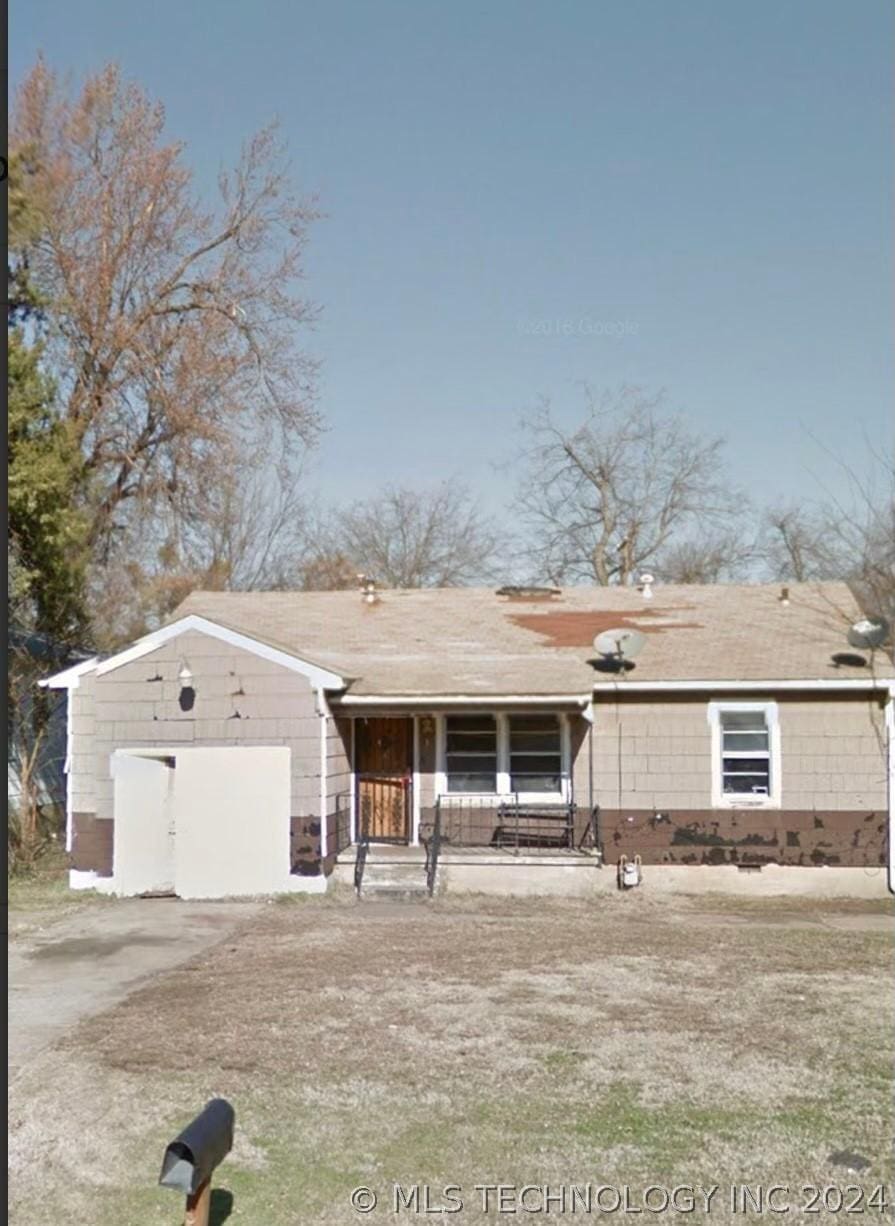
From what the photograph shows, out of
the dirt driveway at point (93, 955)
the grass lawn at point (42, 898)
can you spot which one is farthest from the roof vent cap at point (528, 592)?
the grass lawn at point (42, 898)

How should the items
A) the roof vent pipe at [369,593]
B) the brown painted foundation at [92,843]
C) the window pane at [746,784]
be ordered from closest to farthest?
1. the brown painted foundation at [92,843]
2. the window pane at [746,784]
3. the roof vent pipe at [369,593]

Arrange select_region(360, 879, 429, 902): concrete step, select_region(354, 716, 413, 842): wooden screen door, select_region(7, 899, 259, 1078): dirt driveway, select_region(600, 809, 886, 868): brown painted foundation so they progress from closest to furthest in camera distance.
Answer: select_region(7, 899, 259, 1078): dirt driveway < select_region(360, 879, 429, 902): concrete step < select_region(600, 809, 886, 868): brown painted foundation < select_region(354, 716, 413, 842): wooden screen door

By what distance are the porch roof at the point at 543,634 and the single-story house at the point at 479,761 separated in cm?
8

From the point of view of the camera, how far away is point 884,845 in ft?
50.6

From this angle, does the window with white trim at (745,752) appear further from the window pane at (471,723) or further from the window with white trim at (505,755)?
the window pane at (471,723)

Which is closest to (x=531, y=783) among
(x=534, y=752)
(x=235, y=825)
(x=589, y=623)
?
(x=534, y=752)

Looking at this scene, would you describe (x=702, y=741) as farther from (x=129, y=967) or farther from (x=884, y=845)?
(x=129, y=967)

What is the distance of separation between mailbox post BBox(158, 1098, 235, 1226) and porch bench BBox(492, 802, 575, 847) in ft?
37.4

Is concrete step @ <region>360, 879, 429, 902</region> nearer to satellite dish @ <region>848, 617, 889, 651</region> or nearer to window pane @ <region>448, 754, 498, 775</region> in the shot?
window pane @ <region>448, 754, 498, 775</region>

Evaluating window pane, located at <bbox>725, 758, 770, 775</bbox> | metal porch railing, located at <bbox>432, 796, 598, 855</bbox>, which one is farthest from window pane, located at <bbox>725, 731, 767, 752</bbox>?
metal porch railing, located at <bbox>432, 796, 598, 855</bbox>

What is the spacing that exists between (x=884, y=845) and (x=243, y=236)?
16.0m

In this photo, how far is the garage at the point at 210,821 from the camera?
49.8ft

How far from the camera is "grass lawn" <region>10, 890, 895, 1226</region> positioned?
592 cm

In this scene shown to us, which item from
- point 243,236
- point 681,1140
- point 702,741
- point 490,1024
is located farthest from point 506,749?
point 243,236
